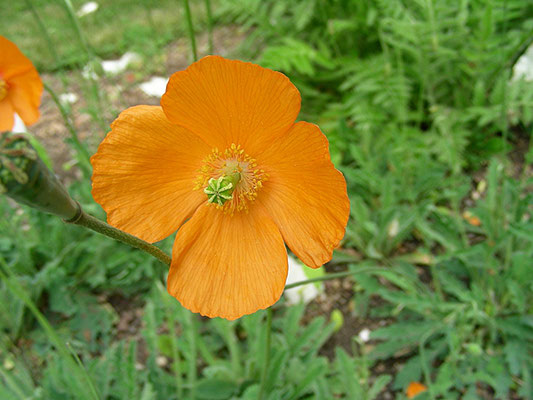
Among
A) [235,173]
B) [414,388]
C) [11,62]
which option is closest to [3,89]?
[11,62]

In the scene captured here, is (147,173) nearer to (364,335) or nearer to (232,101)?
(232,101)

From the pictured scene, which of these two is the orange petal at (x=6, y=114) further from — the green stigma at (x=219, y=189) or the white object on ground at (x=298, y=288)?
the white object on ground at (x=298, y=288)

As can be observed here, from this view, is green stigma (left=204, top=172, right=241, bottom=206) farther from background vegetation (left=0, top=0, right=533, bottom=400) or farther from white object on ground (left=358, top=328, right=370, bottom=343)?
white object on ground (left=358, top=328, right=370, bottom=343)

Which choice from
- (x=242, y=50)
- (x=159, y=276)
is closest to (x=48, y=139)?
(x=242, y=50)

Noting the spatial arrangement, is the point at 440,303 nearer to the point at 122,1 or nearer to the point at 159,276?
the point at 159,276

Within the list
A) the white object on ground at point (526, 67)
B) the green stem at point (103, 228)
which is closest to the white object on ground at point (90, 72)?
the green stem at point (103, 228)
